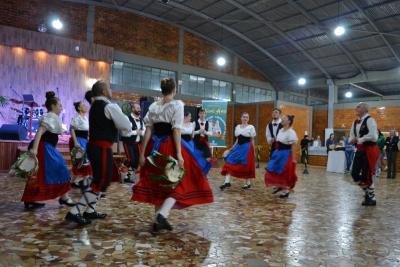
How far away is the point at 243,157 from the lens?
6.15 meters

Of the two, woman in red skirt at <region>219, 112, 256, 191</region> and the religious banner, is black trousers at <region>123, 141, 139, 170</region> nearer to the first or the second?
woman in red skirt at <region>219, 112, 256, 191</region>

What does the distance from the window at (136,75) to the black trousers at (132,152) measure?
28.6ft

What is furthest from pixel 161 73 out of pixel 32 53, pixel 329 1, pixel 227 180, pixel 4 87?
pixel 227 180

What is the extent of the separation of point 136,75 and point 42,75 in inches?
165

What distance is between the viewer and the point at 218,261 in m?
2.32

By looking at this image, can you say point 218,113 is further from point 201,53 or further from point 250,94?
point 250,94

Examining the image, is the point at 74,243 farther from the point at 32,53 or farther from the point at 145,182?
the point at 32,53

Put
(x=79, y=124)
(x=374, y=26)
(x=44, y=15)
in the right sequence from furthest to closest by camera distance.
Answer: (x=374, y=26) < (x=44, y=15) < (x=79, y=124)

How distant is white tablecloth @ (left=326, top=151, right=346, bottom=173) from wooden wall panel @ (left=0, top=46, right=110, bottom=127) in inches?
365

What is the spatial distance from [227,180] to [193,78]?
11.4 meters

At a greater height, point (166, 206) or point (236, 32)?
point (236, 32)

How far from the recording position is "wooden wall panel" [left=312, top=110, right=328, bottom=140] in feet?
62.7

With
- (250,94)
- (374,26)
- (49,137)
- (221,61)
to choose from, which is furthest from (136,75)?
(49,137)

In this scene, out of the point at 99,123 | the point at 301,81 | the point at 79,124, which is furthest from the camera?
the point at 301,81
